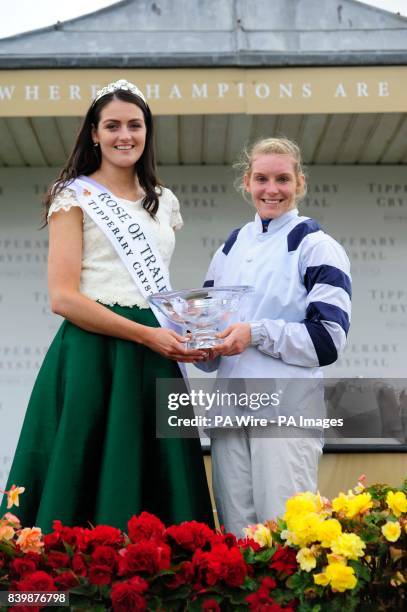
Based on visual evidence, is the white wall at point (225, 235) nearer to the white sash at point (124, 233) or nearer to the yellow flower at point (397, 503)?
the white sash at point (124, 233)

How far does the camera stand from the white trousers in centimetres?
214

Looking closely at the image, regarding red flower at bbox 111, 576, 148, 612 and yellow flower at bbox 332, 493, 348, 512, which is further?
yellow flower at bbox 332, 493, 348, 512

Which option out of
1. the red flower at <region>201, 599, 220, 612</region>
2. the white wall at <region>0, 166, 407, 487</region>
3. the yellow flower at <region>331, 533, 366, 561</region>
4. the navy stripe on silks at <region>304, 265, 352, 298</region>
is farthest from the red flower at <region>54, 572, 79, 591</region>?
the white wall at <region>0, 166, 407, 487</region>

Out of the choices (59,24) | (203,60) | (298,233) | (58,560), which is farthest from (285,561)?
(59,24)

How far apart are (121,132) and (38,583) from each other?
1180 mm

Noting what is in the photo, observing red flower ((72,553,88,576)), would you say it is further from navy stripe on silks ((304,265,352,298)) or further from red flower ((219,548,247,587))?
navy stripe on silks ((304,265,352,298))

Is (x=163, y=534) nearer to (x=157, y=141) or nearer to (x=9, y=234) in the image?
(x=157, y=141)

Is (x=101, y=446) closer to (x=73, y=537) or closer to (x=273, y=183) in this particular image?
(x=73, y=537)

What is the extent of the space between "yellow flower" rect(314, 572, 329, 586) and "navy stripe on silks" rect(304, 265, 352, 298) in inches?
31.3

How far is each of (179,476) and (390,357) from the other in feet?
10.8

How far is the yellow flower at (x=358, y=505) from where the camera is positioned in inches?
68.9

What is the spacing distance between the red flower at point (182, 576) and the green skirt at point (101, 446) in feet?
1.58

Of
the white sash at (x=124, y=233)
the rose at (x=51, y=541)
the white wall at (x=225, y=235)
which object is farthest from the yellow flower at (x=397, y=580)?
the white wall at (x=225, y=235)

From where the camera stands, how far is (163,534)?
1702 millimetres
